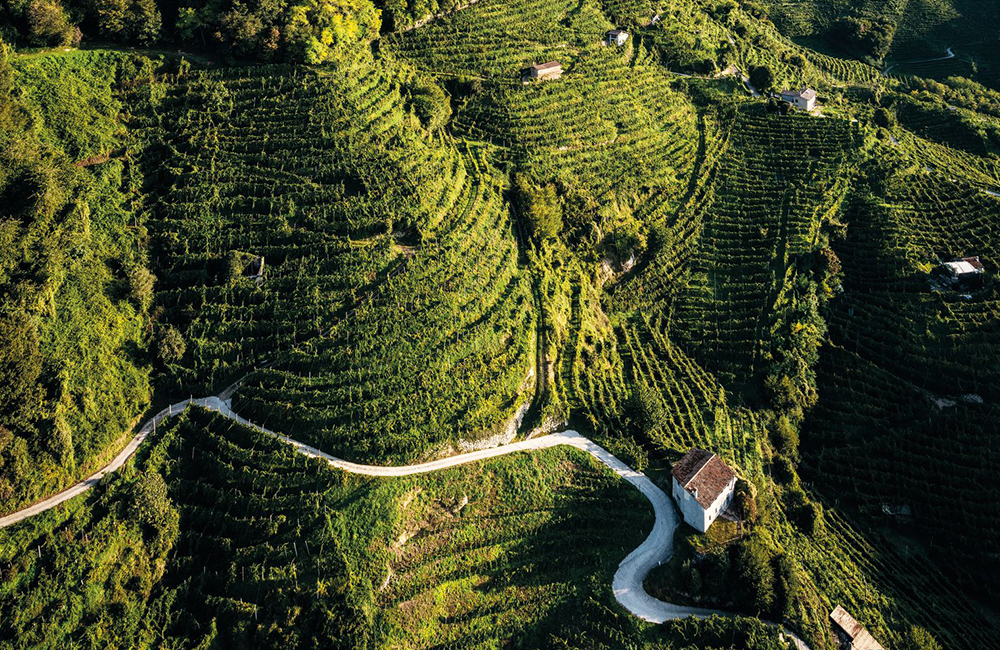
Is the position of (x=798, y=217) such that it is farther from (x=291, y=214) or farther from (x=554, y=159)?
(x=291, y=214)

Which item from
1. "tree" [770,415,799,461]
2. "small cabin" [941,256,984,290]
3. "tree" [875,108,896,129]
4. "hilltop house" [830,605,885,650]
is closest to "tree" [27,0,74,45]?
"tree" [770,415,799,461]

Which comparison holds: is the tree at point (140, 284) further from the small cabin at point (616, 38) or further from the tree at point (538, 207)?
the small cabin at point (616, 38)

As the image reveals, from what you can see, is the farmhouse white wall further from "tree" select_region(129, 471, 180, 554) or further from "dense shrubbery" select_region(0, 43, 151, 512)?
"dense shrubbery" select_region(0, 43, 151, 512)

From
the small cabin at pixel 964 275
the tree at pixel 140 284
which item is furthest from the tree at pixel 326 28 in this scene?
the small cabin at pixel 964 275

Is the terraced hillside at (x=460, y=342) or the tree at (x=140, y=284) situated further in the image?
the tree at (x=140, y=284)

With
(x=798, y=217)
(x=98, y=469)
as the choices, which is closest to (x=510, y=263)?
(x=798, y=217)

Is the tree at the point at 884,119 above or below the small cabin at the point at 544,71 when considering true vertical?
below
